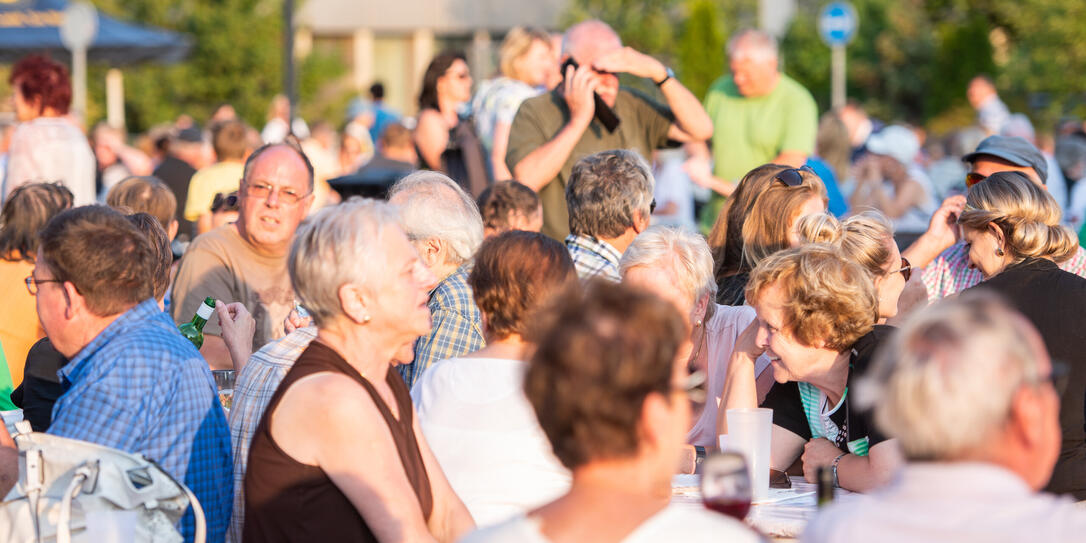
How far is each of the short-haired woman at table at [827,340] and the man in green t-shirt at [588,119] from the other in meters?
2.85

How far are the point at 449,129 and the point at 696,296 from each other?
4142 mm

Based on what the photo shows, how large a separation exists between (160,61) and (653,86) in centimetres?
979

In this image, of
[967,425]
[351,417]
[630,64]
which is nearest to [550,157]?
[630,64]

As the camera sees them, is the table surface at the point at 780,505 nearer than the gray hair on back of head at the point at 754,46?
Yes

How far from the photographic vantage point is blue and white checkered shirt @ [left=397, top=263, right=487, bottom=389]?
4.25 m

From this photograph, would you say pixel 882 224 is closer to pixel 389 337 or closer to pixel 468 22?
pixel 389 337

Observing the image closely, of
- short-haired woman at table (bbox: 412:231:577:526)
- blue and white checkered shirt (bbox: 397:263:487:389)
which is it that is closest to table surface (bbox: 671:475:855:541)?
short-haired woman at table (bbox: 412:231:577:526)

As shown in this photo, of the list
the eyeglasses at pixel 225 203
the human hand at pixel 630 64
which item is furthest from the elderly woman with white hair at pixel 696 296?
the eyeglasses at pixel 225 203

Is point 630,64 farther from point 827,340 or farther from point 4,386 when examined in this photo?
point 4,386

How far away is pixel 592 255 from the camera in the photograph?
5121 mm

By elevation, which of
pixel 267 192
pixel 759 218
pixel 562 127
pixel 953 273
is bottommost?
pixel 953 273

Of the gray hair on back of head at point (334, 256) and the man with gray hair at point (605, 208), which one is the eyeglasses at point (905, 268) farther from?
the gray hair on back of head at point (334, 256)

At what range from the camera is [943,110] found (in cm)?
2662

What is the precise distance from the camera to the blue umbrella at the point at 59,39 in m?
13.4
